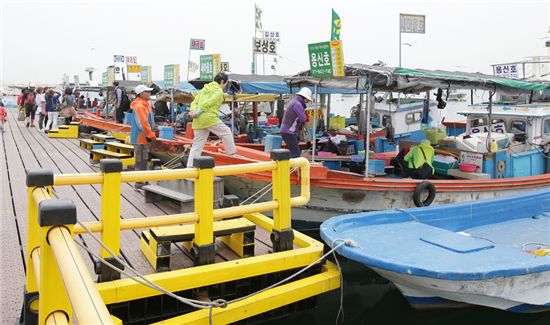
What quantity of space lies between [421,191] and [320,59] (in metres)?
2.57

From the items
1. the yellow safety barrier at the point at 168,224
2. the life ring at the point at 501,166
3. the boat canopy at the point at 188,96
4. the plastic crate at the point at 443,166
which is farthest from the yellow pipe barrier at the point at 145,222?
the boat canopy at the point at 188,96

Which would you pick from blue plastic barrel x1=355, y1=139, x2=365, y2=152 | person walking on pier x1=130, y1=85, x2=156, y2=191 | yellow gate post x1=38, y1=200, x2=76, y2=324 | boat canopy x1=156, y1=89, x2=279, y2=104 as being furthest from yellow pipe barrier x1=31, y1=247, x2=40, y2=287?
boat canopy x1=156, y1=89, x2=279, y2=104

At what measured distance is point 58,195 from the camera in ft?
21.3

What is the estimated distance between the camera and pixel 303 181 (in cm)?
492

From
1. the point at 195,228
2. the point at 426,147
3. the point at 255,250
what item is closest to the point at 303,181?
the point at 255,250

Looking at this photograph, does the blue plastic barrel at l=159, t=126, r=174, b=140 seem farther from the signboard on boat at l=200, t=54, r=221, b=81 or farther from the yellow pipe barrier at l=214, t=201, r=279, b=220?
the yellow pipe barrier at l=214, t=201, r=279, b=220

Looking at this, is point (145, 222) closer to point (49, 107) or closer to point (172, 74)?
point (172, 74)

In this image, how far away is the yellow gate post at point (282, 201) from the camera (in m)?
4.50

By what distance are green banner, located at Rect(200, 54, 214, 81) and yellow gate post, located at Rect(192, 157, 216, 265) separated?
30.2 ft

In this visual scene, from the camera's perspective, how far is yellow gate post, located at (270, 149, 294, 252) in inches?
177

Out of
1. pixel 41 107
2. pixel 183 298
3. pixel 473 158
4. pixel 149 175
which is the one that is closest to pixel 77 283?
pixel 183 298

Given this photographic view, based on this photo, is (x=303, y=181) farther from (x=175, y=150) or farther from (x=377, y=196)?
(x=175, y=150)

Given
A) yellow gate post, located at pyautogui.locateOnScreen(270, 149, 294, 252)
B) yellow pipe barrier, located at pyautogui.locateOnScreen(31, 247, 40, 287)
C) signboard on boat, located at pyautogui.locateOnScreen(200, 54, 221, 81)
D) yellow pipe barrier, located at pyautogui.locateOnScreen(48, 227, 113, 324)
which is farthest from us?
signboard on boat, located at pyautogui.locateOnScreen(200, 54, 221, 81)

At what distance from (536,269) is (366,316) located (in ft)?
6.68
